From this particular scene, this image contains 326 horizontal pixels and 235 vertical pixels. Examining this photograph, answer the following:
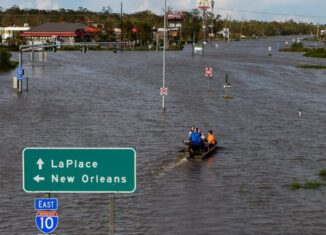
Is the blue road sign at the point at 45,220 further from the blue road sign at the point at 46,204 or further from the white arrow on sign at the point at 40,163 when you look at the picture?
the white arrow on sign at the point at 40,163

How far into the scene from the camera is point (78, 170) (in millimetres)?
10016

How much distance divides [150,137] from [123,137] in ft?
5.50

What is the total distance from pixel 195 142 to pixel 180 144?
5048 mm

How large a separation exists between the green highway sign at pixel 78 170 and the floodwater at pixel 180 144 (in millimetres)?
12837

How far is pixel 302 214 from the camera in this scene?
25172 millimetres

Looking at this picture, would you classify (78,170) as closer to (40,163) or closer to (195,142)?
(40,163)

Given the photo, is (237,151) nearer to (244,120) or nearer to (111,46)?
(244,120)

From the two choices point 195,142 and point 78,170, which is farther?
point 195,142

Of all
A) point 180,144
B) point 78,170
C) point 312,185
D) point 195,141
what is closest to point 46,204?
point 78,170

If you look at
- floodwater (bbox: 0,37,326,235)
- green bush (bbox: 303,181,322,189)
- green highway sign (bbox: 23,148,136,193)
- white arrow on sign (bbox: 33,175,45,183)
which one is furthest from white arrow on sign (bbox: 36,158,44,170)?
green bush (bbox: 303,181,322,189)

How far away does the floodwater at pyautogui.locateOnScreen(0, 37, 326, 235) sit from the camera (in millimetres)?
24281

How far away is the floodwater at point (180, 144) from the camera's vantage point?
79.7 ft

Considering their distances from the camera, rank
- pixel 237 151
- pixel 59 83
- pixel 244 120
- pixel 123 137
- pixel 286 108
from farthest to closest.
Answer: pixel 59 83 < pixel 286 108 < pixel 244 120 < pixel 123 137 < pixel 237 151

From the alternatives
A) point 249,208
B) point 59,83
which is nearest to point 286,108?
point 59,83
